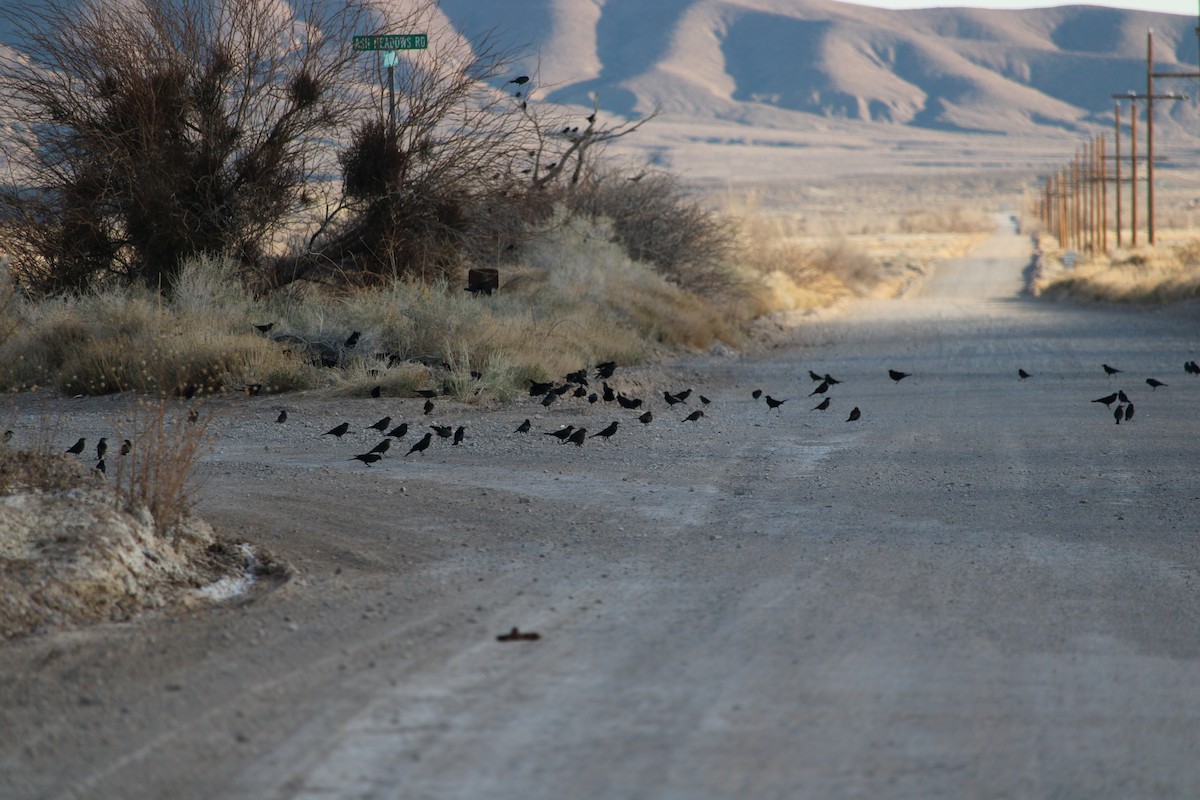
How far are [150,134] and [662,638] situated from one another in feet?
45.7

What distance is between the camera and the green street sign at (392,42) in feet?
58.5

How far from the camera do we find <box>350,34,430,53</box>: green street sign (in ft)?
58.5

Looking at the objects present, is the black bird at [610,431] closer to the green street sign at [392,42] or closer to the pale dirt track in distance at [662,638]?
the pale dirt track in distance at [662,638]

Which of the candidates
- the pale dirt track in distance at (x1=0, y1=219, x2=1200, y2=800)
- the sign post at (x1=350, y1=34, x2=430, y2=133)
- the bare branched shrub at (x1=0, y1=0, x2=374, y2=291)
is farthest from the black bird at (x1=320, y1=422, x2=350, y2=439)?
the sign post at (x1=350, y1=34, x2=430, y2=133)

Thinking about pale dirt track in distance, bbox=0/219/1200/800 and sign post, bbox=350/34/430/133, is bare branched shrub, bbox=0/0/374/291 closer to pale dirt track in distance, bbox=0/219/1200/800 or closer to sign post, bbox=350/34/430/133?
sign post, bbox=350/34/430/133

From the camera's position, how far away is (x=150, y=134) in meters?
17.4

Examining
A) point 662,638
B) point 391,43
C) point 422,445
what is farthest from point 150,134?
point 662,638

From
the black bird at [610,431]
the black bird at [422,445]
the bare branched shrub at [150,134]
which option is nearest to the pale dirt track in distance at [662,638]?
the black bird at [422,445]

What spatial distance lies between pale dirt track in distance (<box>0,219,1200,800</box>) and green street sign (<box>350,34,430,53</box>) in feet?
25.9

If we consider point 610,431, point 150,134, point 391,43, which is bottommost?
point 610,431

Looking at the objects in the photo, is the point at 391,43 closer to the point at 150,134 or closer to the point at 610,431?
the point at 150,134

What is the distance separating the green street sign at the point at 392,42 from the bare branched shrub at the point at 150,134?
123 cm

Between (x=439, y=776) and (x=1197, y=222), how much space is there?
122 meters

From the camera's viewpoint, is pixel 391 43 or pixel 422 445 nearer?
pixel 422 445
